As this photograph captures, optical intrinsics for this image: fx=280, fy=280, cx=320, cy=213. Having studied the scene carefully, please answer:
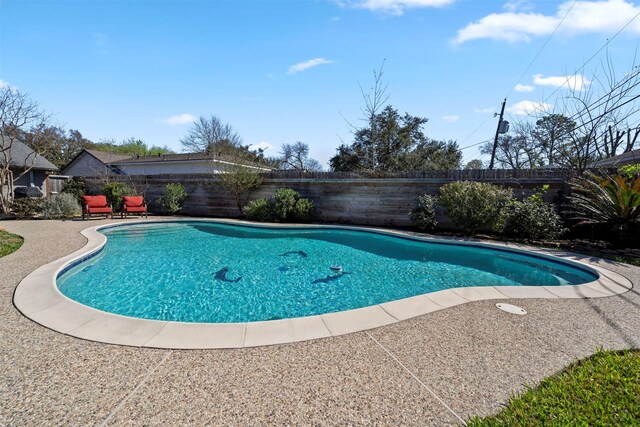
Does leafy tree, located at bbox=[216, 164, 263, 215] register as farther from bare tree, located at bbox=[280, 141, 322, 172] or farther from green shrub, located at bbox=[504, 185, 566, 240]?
bare tree, located at bbox=[280, 141, 322, 172]

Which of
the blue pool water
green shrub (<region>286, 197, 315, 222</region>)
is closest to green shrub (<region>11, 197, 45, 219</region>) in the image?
the blue pool water

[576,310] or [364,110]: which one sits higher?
[364,110]

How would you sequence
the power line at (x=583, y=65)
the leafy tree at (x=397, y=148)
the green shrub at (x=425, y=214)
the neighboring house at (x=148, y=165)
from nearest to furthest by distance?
the power line at (x=583, y=65)
the green shrub at (x=425, y=214)
the neighboring house at (x=148, y=165)
the leafy tree at (x=397, y=148)

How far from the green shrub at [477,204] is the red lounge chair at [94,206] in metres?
13.1

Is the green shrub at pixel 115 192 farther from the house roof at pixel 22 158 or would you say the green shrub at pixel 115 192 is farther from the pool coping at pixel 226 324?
the pool coping at pixel 226 324

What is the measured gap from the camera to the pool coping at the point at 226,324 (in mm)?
2785

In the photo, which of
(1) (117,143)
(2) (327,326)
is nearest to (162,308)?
(2) (327,326)

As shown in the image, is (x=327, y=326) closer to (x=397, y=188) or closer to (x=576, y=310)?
(x=576, y=310)

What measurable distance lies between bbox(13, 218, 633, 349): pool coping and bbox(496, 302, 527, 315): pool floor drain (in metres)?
0.22

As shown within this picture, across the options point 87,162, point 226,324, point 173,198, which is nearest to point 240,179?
point 173,198

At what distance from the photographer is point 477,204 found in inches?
330

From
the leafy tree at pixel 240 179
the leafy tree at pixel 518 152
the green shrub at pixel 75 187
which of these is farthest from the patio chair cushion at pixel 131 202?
the leafy tree at pixel 518 152

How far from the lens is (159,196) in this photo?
1434cm

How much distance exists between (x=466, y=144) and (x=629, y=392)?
2287cm
